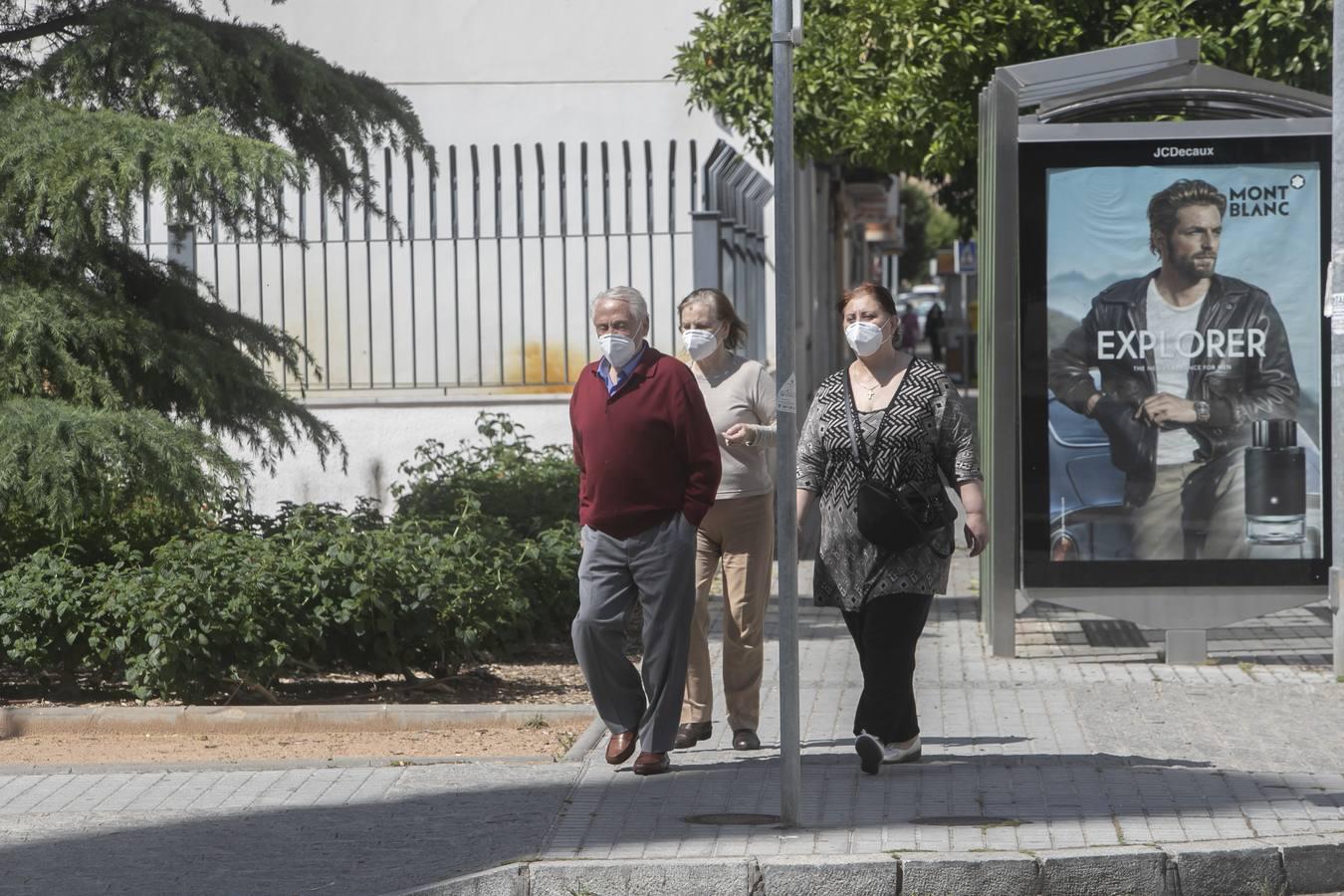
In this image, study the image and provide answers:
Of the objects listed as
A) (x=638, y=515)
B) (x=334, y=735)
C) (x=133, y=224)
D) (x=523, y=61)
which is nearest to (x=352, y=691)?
(x=334, y=735)

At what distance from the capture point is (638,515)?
21.0 ft

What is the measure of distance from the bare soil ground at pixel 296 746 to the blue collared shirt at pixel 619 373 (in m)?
1.39

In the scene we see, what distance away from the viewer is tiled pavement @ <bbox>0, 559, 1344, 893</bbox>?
18.0 feet

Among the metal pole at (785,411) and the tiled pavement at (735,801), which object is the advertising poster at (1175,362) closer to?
the tiled pavement at (735,801)

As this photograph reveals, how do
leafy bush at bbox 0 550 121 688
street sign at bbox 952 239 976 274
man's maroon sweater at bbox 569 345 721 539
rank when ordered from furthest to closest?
street sign at bbox 952 239 976 274 < leafy bush at bbox 0 550 121 688 < man's maroon sweater at bbox 569 345 721 539

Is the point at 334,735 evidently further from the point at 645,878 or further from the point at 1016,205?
the point at 1016,205

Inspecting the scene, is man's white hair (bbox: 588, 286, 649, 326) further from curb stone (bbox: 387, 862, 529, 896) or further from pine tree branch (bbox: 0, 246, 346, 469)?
pine tree branch (bbox: 0, 246, 346, 469)

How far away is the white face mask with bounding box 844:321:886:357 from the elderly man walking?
0.56 metres

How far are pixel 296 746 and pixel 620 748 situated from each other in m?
1.47

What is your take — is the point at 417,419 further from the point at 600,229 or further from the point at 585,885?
the point at 585,885

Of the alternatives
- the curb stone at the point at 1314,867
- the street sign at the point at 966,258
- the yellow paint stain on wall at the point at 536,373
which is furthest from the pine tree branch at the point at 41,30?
the street sign at the point at 966,258

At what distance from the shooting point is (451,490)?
34.0 ft

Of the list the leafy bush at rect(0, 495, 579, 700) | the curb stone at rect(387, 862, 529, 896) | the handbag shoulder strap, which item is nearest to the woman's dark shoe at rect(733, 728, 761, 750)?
the handbag shoulder strap

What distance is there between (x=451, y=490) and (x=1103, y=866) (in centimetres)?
567
